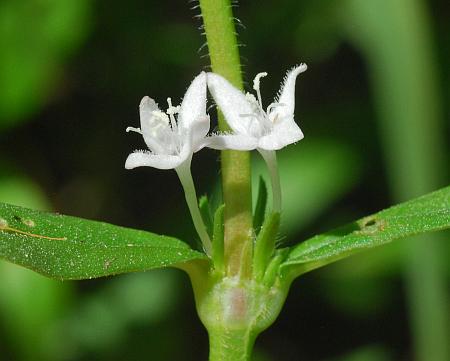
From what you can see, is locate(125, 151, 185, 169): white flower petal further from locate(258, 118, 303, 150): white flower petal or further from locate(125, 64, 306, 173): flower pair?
locate(258, 118, 303, 150): white flower petal

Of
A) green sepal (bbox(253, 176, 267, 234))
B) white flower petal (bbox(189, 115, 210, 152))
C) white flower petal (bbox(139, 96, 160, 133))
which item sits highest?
white flower petal (bbox(139, 96, 160, 133))

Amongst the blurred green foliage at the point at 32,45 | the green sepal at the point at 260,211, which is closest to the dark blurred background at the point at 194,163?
the blurred green foliage at the point at 32,45

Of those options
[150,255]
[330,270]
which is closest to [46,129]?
[330,270]

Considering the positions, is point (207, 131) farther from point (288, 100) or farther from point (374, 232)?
point (374, 232)

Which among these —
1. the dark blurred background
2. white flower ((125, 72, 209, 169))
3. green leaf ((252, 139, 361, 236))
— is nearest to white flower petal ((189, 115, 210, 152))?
white flower ((125, 72, 209, 169))

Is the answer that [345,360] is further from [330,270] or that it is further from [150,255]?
[150,255]

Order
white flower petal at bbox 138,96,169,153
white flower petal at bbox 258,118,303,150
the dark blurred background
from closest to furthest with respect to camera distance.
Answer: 1. white flower petal at bbox 258,118,303,150
2. white flower petal at bbox 138,96,169,153
3. the dark blurred background

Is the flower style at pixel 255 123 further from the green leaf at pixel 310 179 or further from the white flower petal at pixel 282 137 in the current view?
the green leaf at pixel 310 179

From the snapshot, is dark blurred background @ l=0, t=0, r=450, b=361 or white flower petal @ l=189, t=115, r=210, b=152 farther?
dark blurred background @ l=0, t=0, r=450, b=361
